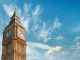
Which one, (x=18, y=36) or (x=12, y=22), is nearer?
(x=18, y=36)

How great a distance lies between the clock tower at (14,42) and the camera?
43312 mm

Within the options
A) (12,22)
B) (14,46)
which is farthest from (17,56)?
(12,22)

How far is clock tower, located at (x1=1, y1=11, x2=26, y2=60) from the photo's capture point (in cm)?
4331

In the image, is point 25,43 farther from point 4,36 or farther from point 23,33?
point 4,36

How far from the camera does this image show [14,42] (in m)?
43.8

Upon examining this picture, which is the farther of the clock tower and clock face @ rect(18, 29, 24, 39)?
clock face @ rect(18, 29, 24, 39)

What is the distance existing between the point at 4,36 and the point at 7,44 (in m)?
2.83

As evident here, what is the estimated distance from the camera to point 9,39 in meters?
45.4

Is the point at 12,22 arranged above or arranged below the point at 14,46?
above

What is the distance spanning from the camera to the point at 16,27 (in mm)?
46312

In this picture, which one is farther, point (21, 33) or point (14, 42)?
point (21, 33)

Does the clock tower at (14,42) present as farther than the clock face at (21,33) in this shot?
No

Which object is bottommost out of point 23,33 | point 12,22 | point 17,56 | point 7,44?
point 17,56

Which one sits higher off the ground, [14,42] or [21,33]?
[21,33]
